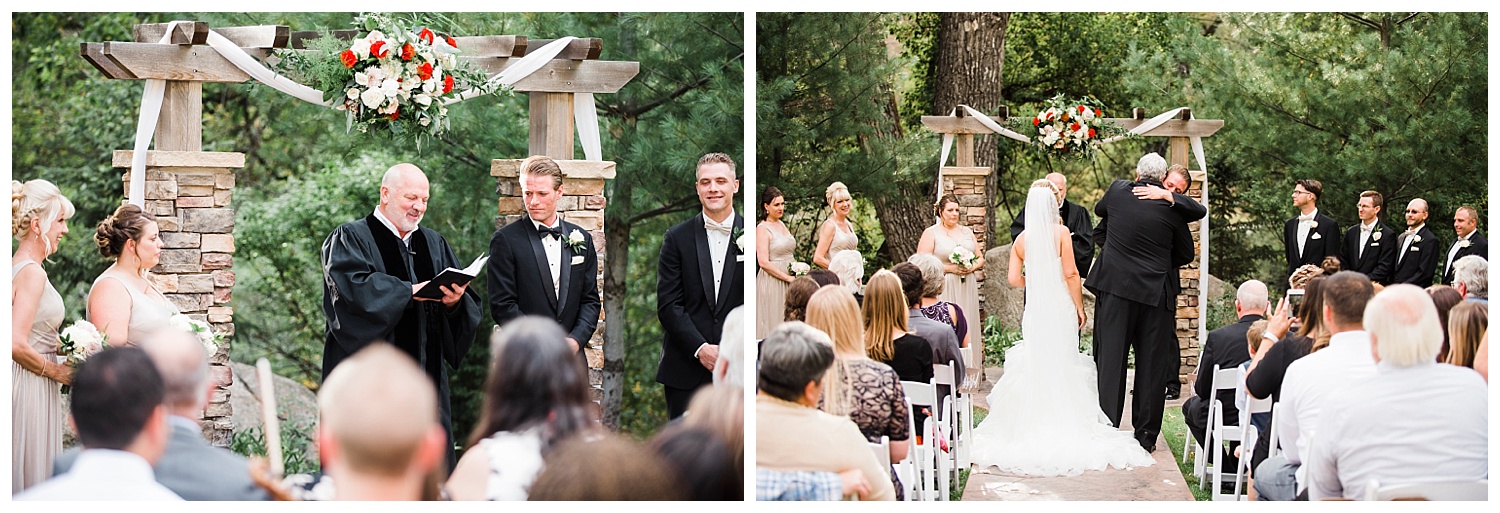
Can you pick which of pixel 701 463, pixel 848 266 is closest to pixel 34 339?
pixel 701 463

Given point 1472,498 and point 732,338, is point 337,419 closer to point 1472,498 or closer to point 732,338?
point 732,338

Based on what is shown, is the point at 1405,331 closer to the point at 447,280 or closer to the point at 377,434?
the point at 377,434

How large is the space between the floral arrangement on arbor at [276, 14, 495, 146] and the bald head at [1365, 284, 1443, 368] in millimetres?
3303

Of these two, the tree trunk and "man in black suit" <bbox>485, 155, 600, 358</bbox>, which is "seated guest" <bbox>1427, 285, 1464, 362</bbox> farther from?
the tree trunk

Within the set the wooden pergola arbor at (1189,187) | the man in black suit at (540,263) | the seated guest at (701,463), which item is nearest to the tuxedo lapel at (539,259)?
the man in black suit at (540,263)

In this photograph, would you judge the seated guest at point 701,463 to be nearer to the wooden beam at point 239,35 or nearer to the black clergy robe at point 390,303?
the black clergy robe at point 390,303

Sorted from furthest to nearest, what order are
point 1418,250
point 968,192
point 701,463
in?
Result: point 968,192 < point 1418,250 < point 701,463

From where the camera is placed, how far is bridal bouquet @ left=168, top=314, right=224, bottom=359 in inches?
171

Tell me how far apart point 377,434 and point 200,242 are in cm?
290

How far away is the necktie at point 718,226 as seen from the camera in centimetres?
434

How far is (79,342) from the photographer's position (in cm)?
396

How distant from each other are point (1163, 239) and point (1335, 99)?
16.1ft

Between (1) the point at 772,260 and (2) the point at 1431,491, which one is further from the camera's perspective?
(1) the point at 772,260
